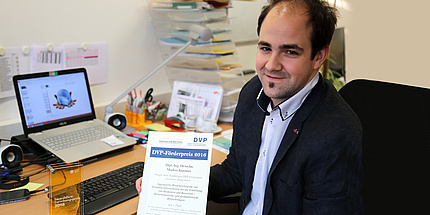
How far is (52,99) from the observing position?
5.63 feet

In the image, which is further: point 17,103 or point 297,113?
point 17,103

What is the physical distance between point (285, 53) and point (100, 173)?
85cm

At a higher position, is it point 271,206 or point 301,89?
point 301,89

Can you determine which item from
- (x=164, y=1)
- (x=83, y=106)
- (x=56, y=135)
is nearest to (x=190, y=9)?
(x=164, y=1)

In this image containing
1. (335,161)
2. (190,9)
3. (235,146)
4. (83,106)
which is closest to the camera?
(335,161)

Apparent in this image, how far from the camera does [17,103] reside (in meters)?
1.68

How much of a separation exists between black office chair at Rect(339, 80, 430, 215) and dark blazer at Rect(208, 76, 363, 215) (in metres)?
0.17

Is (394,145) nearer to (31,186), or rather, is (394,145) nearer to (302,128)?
(302,128)

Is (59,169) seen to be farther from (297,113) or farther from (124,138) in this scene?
(297,113)

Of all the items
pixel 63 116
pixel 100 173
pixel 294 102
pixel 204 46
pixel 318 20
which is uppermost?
pixel 318 20

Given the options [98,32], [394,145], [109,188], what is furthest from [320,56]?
[98,32]

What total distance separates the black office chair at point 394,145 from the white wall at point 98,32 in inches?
51.6

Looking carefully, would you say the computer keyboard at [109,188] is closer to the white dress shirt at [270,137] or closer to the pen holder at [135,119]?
the white dress shirt at [270,137]

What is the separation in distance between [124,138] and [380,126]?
1071 mm
